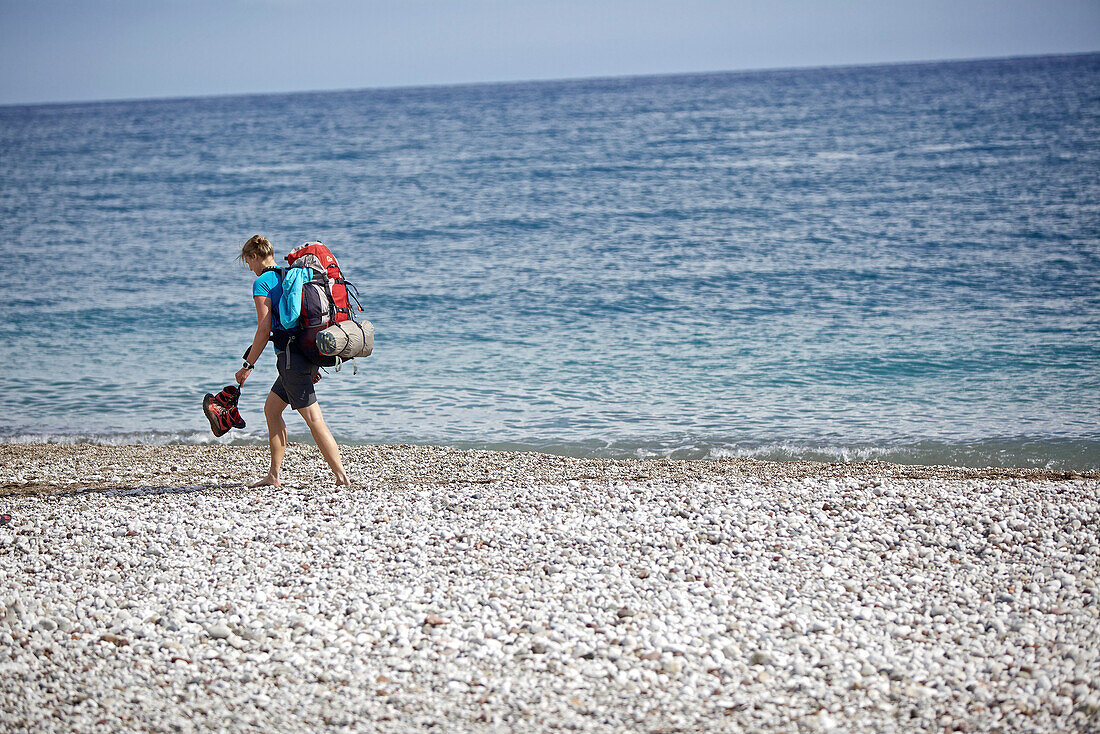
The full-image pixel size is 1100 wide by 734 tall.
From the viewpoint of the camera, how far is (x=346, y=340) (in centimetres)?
684

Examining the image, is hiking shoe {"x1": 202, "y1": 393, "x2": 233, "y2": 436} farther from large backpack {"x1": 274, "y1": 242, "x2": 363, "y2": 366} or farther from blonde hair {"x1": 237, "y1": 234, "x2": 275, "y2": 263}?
blonde hair {"x1": 237, "y1": 234, "x2": 275, "y2": 263}

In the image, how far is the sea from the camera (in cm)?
1102

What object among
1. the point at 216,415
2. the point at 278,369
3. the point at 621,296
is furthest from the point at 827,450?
the point at 621,296

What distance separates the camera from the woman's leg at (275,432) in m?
7.20

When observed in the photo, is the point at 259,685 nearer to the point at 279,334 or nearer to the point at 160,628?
the point at 160,628

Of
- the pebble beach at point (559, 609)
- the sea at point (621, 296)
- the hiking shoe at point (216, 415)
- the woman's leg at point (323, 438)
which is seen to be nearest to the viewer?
the pebble beach at point (559, 609)

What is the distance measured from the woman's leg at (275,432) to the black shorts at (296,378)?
0.41ft

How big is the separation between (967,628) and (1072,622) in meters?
0.57

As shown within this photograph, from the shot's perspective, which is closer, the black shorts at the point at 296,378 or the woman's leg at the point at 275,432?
the black shorts at the point at 296,378

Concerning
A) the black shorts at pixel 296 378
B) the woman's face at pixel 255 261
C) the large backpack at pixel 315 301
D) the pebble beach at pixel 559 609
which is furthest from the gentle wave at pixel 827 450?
the woman's face at pixel 255 261

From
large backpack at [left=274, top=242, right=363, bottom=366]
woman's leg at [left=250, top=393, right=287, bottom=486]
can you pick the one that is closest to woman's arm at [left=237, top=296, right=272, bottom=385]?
large backpack at [left=274, top=242, right=363, bottom=366]

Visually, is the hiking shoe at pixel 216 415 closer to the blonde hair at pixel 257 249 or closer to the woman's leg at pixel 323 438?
the woman's leg at pixel 323 438

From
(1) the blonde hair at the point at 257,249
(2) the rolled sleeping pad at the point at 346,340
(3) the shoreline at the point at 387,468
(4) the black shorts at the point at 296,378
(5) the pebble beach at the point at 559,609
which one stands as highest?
(1) the blonde hair at the point at 257,249

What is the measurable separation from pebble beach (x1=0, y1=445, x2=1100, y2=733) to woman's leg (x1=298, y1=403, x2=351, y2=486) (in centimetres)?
19
